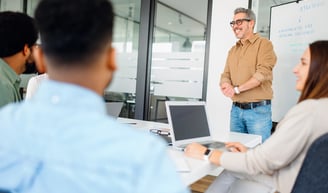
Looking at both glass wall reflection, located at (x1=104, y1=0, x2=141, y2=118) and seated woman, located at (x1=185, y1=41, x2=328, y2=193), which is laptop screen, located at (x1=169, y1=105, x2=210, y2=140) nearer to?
→ seated woman, located at (x1=185, y1=41, x2=328, y2=193)

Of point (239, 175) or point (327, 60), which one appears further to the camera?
point (239, 175)

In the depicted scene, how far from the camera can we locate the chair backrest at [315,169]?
108 centimetres

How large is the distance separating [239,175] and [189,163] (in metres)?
0.40

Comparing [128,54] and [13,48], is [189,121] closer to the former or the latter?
[13,48]

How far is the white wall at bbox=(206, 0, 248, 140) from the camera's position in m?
3.44

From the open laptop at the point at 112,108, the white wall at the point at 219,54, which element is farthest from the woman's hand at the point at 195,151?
the white wall at the point at 219,54

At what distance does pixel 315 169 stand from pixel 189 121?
2.47ft

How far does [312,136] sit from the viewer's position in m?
1.19

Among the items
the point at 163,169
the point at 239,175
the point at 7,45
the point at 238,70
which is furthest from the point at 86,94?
the point at 238,70

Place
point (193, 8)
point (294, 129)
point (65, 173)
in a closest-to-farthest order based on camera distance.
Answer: point (65, 173) < point (294, 129) < point (193, 8)

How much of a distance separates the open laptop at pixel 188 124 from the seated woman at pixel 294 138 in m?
0.22

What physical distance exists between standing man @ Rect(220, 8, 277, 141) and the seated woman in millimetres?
1180

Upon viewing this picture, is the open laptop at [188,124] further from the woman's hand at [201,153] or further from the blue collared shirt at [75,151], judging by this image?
the blue collared shirt at [75,151]

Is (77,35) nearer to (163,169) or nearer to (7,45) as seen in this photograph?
(163,169)
